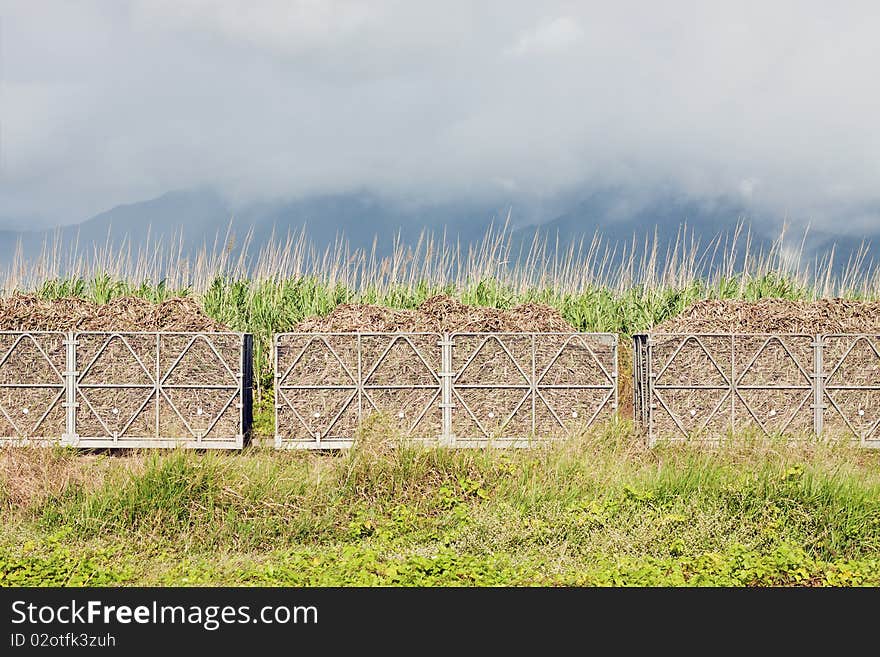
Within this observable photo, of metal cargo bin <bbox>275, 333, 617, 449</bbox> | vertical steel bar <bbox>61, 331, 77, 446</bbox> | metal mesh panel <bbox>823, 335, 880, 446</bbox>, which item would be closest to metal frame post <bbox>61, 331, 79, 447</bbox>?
vertical steel bar <bbox>61, 331, 77, 446</bbox>

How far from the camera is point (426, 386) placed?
12.1 metres

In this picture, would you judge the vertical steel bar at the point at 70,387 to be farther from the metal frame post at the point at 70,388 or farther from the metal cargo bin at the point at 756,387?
the metal cargo bin at the point at 756,387

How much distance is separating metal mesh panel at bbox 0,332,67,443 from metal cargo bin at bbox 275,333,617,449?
11.1 ft

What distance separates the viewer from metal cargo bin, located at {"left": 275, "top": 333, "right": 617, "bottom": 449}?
12070 millimetres

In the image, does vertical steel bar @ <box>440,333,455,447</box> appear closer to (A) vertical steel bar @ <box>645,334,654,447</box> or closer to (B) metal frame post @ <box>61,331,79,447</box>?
(A) vertical steel bar @ <box>645,334,654,447</box>

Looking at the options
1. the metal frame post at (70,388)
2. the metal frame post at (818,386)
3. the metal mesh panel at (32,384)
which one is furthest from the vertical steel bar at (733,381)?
the metal mesh panel at (32,384)

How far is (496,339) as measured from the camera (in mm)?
12195

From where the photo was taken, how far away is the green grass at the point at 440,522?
275 inches

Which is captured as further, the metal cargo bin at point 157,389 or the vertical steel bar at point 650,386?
the vertical steel bar at point 650,386

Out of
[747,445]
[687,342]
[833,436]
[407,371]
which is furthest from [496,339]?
[833,436]

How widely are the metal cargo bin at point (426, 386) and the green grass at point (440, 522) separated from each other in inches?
112

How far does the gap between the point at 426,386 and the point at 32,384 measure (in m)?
6.04

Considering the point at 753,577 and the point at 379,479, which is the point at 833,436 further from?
the point at 379,479

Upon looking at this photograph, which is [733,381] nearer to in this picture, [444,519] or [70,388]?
[444,519]
